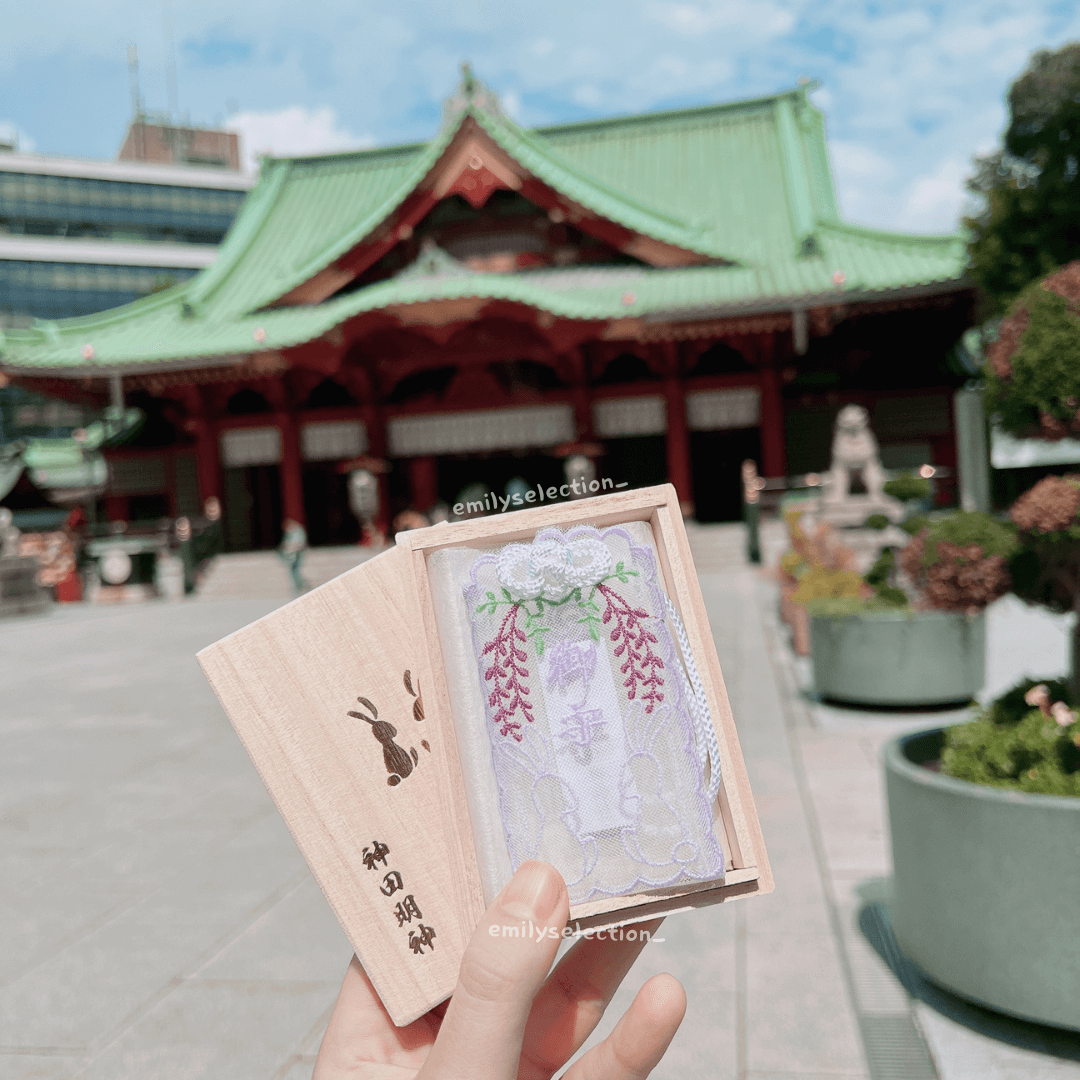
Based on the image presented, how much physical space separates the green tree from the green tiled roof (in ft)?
28.6

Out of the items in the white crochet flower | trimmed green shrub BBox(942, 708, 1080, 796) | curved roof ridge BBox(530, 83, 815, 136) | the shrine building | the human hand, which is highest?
curved roof ridge BBox(530, 83, 815, 136)

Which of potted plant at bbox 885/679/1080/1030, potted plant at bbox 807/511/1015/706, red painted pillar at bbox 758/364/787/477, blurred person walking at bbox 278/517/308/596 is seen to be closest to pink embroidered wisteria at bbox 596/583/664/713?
potted plant at bbox 885/679/1080/1030

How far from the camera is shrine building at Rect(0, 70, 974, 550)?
14578 mm

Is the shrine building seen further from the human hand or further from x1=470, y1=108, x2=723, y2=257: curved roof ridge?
the human hand

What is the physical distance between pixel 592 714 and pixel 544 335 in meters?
14.6

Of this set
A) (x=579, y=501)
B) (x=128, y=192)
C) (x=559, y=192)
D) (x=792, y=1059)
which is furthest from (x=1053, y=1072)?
(x=128, y=192)

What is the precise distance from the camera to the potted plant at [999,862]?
216 cm

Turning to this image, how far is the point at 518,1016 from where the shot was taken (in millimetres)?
930

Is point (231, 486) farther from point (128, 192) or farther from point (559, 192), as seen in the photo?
point (128, 192)

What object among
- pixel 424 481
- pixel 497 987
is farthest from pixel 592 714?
pixel 424 481

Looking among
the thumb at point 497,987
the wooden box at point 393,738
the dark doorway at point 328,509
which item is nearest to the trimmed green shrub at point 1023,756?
the wooden box at point 393,738

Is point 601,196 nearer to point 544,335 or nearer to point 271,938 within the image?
point 544,335

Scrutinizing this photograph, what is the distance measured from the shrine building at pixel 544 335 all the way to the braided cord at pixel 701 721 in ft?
43.3

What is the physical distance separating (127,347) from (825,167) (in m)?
14.6
